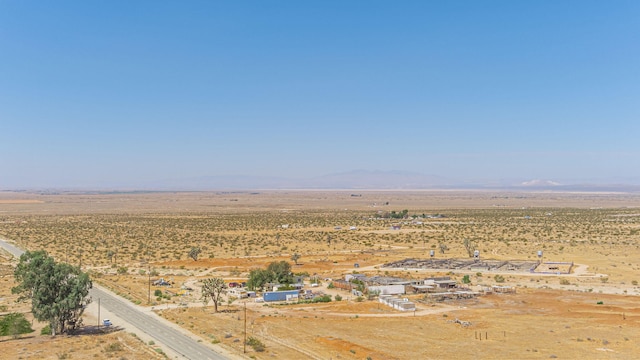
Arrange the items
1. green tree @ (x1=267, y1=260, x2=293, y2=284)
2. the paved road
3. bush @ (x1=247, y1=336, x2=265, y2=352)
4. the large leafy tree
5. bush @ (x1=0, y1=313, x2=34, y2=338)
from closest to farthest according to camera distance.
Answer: the paved road → bush @ (x1=247, y1=336, x2=265, y2=352) → the large leafy tree → bush @ (x1=0, y1=313, x2=34, y2=338) → green tree @ (x1=267, y1=260, x2=293, y2=284)

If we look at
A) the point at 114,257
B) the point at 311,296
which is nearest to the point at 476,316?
the point at 311,296

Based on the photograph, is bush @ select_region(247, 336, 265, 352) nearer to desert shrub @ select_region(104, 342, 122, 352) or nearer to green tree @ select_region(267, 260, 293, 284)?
desert shrub @ select_region(104, 342, 122, 352)

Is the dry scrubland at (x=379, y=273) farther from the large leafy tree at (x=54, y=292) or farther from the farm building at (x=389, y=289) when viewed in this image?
the farm building at (x=389, y=289)

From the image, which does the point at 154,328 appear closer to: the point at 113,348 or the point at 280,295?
the point at 113,348

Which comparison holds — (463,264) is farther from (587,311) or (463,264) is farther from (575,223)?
(575,223)

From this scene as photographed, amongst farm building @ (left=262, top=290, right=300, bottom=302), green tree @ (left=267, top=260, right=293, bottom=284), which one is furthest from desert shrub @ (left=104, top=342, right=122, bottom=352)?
green tree @ (left=267, top=260, right=293, bottom=284)

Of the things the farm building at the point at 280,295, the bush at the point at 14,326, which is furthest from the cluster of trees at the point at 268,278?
the bush at the point at 14,326

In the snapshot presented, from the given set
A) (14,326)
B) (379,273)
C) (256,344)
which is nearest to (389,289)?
(379,273)
